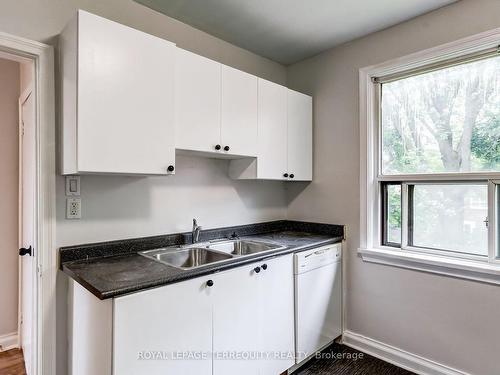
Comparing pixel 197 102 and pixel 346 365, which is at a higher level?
pixel 197 102

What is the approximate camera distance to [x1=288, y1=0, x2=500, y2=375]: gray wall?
6.35ft

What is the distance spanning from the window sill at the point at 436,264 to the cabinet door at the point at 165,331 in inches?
56.6

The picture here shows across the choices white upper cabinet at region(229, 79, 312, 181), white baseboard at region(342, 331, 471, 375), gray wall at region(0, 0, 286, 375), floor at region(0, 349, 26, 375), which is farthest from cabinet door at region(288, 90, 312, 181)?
floor at region(0, 349, 26, 375)

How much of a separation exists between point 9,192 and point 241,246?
1.90 metres

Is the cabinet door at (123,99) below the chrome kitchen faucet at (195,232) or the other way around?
the other way around

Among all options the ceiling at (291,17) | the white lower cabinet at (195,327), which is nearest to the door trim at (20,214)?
the white lower cabinet at (195,327)

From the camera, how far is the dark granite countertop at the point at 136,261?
4.38ft

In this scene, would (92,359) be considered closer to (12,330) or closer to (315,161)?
(12,330)

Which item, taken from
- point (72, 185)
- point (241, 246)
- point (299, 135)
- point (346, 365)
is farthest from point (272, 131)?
point (346, 365)

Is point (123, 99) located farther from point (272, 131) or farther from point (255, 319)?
point (255, 319)

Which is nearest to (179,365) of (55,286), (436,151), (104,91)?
(55,286)

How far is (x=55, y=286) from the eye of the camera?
1.66m

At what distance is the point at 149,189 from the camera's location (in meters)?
2.05

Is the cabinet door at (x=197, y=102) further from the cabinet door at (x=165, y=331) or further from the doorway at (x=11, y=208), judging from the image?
the doorway at (x=11, y=208)
